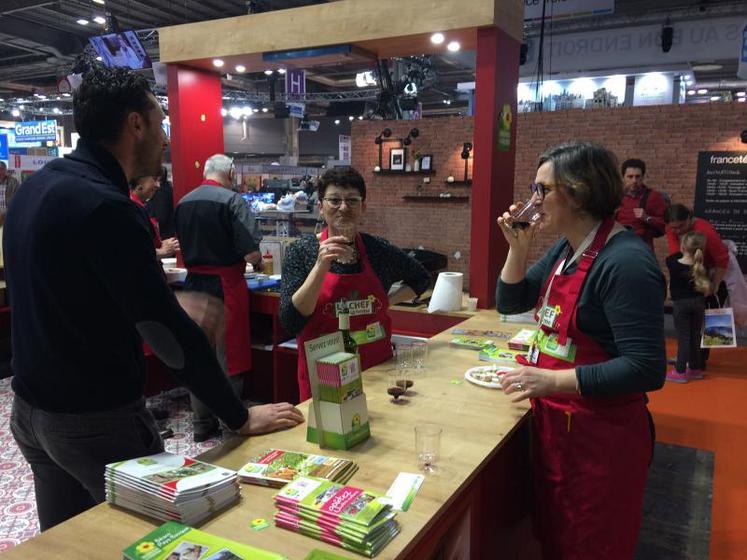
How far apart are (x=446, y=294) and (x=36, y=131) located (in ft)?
49.2

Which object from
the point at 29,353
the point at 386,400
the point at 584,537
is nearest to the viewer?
the point at 29,353

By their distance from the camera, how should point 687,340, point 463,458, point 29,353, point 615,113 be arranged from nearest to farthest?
point 29,353 < point 463,458 < point 687,340 < point 615,113

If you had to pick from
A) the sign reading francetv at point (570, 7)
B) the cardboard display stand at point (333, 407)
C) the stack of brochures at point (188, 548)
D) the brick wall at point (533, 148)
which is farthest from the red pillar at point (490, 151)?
the brick wall at point (533, 148)

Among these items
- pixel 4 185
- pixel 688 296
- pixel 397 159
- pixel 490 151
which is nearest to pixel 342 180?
pixel 490 151

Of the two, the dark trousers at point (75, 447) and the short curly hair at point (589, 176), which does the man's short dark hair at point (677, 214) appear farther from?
the dark trousers at point (75, 447)

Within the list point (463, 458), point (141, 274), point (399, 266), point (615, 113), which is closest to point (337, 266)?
point (399, 266)

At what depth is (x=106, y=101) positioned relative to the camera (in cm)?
137

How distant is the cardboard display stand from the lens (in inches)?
63.8

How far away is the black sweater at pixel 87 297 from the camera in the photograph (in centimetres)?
126

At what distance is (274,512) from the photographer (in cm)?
134

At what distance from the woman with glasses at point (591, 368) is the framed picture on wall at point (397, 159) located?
28.3ft

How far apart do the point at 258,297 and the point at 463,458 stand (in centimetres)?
288

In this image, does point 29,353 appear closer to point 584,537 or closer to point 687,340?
point 584,537

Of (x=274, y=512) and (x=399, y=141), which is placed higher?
(x=399, y=141)
